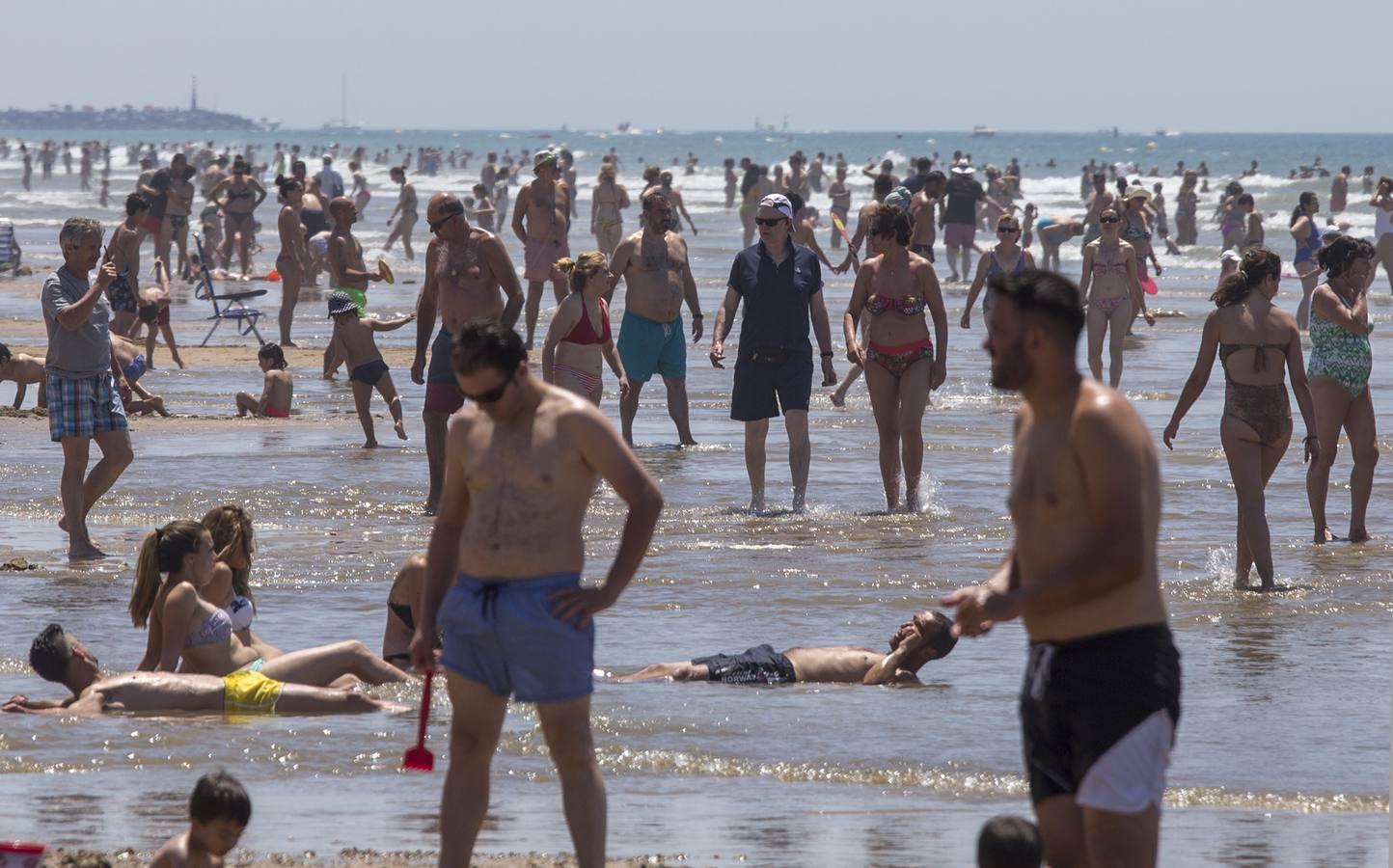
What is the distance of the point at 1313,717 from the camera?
24.1ft

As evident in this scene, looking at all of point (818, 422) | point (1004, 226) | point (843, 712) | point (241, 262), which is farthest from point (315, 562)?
point (241, 262)

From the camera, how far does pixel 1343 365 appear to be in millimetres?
10266

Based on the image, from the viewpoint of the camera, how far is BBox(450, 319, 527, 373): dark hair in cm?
481

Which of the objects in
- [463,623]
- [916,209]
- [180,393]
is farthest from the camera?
[916,209]

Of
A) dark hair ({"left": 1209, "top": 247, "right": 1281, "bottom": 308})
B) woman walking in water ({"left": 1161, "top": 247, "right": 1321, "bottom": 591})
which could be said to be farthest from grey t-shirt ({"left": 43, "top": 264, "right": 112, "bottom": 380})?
dark hair ({"left": 1209, "top": 247, "right": 1281, "bottom": 308})

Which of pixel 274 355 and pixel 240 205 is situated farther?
pixel 240 205

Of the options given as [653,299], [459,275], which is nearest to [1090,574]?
[459,275]

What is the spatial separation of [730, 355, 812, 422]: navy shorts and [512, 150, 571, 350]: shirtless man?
25.0 feet

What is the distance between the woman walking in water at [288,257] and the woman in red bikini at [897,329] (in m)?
11.1

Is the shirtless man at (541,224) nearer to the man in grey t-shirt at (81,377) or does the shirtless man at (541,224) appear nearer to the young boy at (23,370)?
the young boy at (23,370)

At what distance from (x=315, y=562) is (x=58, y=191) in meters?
71.5

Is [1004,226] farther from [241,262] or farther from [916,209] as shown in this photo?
[241,262]

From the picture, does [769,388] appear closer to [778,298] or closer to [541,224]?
[778,298]

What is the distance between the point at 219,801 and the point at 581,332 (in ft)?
23.9
